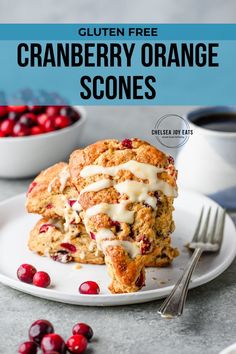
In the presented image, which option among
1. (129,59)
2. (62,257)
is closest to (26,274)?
(62,257)

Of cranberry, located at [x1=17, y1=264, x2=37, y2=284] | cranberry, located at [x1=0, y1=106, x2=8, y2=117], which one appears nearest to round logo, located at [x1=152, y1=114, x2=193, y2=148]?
cranberry, located at [x1=17, y1=264, x2=37, y2=284]

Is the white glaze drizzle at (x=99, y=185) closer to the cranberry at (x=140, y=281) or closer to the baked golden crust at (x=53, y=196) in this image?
the baked golden crust at (x=53, y=196)

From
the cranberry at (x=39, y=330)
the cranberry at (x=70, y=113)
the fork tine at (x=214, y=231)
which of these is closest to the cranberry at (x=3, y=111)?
the cranberry at (x=70, y=113)

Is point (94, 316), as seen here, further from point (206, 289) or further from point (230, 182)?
point (230, 182)

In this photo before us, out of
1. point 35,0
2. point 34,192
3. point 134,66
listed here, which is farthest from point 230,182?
point 35,0

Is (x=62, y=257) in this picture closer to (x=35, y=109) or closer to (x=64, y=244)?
(x=64, y=244)

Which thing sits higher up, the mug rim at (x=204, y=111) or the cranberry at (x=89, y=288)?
the mug rim at (x=204, y=111)
